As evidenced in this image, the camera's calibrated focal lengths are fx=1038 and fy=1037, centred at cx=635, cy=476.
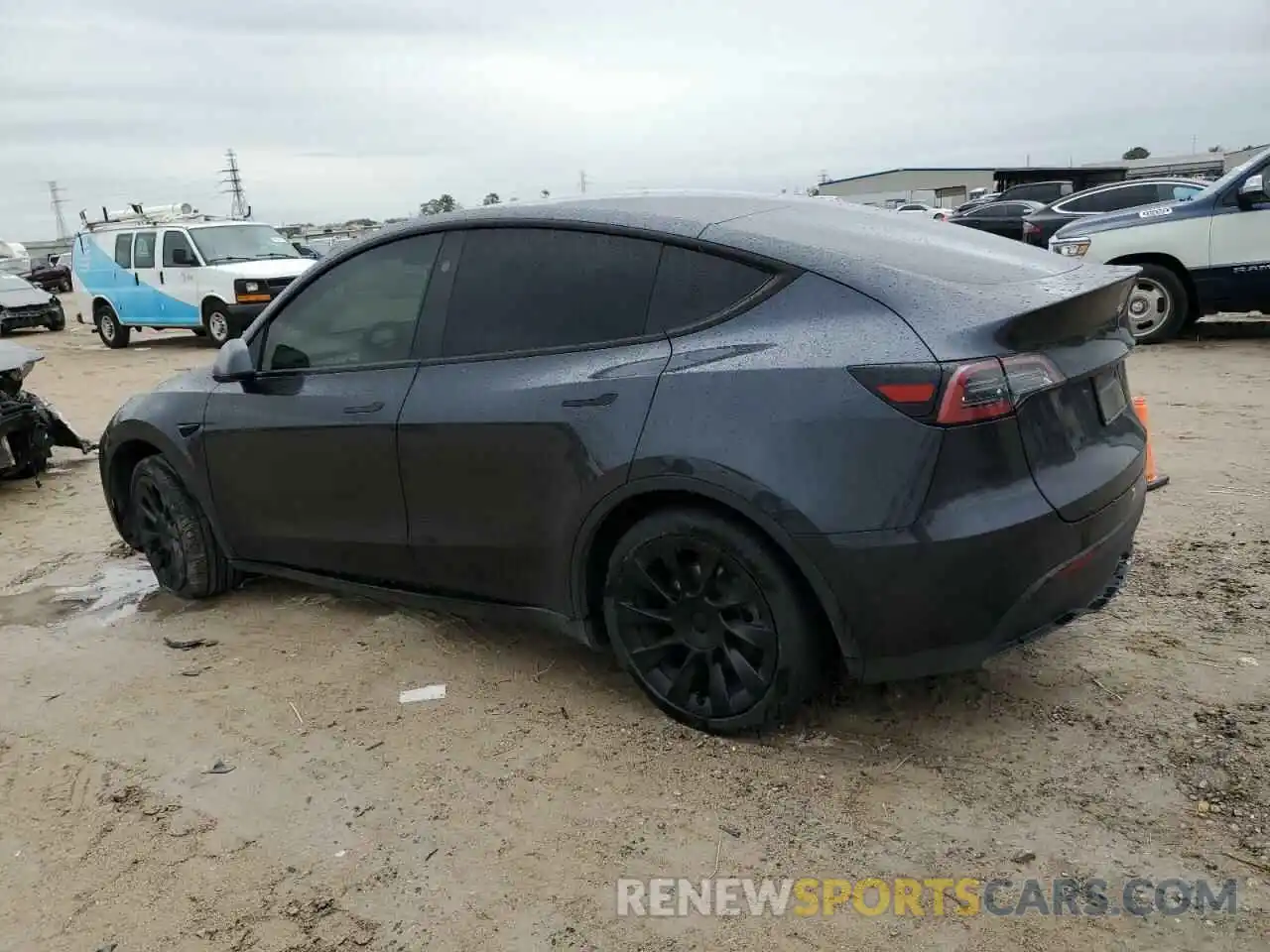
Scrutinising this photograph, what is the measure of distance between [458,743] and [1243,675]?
252cm

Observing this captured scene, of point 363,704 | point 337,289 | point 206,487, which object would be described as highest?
point 337,289

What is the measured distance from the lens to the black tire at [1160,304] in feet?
32.8

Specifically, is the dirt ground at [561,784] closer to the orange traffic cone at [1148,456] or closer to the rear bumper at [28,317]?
the orange traffic cone at [1148,456]

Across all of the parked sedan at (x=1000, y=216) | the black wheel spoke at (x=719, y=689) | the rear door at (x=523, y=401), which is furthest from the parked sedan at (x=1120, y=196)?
the black wheel spoke at (x=719, y=689)

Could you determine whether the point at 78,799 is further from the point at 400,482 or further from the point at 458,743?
the point at 400,482

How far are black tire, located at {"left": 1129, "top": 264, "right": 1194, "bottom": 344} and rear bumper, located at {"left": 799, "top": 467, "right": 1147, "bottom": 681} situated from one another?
8.27 metres

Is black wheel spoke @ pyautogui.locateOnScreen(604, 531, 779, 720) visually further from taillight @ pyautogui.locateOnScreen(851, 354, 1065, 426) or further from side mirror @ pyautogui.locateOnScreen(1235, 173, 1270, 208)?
side mirror @ pyautogui.locateOnScreen(1235, 173, 1270, 208)

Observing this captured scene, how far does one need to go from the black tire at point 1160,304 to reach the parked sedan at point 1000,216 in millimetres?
10207

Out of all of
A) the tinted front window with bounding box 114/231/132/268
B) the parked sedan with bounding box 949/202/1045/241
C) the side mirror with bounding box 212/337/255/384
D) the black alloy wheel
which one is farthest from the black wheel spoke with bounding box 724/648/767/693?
the parked sedan with bounding box 949/202/1045/241

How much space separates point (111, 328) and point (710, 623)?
17606mm

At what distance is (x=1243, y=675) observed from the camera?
3330mm

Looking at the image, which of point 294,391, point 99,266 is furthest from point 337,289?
point 99,266

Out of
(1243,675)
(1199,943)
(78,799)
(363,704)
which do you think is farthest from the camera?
(363,704)

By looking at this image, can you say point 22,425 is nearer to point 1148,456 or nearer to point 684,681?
point 684,681
